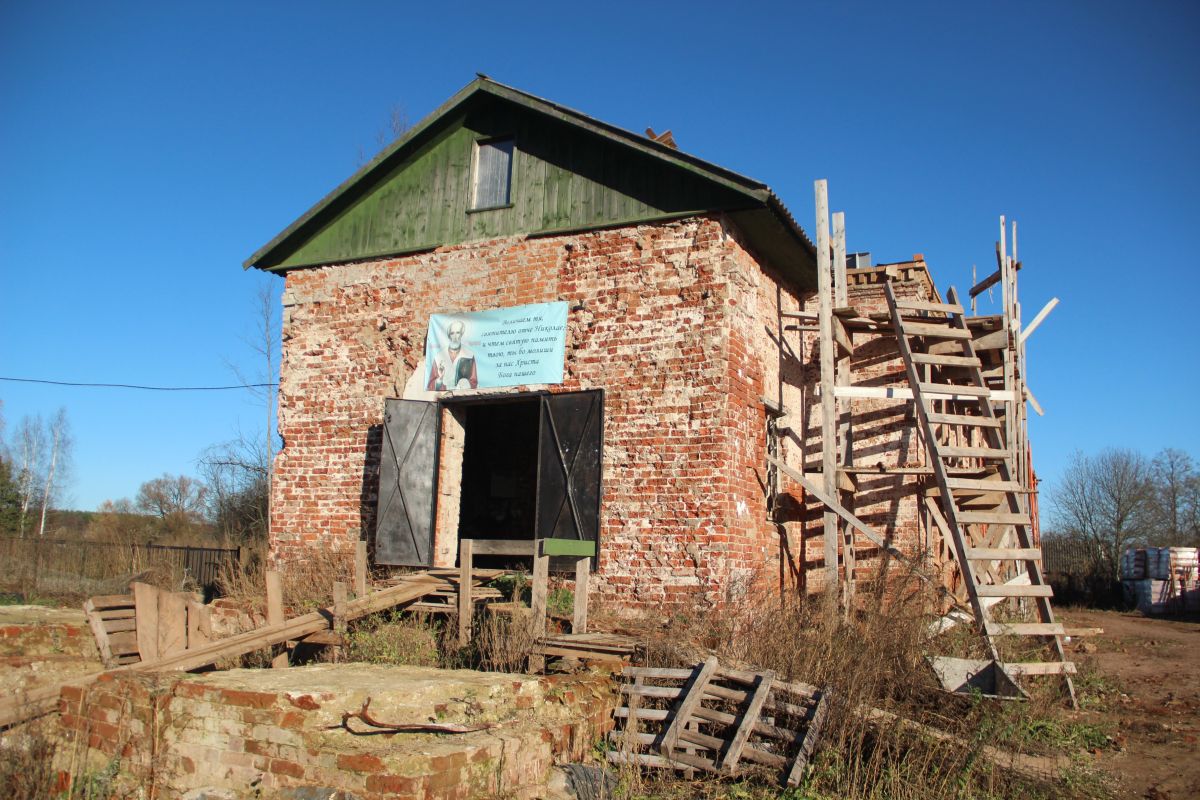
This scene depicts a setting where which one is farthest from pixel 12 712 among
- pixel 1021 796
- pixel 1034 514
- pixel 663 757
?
pixel 1034 514

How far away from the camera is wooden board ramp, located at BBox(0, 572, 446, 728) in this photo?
19.8ft

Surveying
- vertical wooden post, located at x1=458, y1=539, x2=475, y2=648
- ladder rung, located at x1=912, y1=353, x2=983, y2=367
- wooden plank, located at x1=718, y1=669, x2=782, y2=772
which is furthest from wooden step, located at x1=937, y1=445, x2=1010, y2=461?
vertical wooden post, located at x1=458, y1=539, x2=475, y2=648

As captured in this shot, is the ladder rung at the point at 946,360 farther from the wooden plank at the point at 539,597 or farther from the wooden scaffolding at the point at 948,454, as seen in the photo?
the wooden plank at the point at 539,597

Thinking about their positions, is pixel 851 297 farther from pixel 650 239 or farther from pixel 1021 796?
pixel 1021 796

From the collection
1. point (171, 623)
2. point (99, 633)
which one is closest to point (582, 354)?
point (171, 623)

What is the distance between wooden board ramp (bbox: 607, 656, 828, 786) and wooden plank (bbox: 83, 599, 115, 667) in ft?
14.8

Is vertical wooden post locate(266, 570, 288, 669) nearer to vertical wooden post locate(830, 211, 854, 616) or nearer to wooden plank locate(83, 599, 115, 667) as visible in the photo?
wooden plank locate(83, 599, 115, 667)

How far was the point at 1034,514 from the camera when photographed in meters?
15.8

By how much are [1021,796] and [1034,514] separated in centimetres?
1120

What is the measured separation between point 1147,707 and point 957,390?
389 cm

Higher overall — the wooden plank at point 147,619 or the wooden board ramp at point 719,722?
the wooden plank at point 147,619

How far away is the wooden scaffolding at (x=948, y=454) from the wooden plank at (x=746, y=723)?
2.59m

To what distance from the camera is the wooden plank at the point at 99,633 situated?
7.51 m

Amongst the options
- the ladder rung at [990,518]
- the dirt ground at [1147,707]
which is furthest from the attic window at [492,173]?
the dirt ground at [1147,707]
